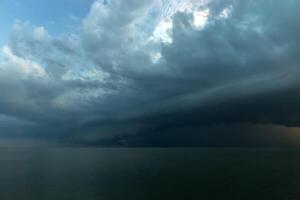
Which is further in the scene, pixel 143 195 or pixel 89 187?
pixel 89 187

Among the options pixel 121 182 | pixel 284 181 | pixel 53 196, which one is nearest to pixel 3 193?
pixel 53 196

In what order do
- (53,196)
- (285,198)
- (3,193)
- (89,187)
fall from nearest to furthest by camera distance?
(285,198), (53,196), (3,193), (89,187)

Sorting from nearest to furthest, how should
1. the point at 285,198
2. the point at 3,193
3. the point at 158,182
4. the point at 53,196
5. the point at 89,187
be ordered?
1. the point at 285,198
2. the point at 53,196
3. the point at 3,193
4. the point at 89,187
5. the point at 158,182

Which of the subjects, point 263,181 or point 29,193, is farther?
point 263,181

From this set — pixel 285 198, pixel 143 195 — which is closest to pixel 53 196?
pixel 143 195

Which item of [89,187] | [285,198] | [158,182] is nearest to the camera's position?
[285,198]

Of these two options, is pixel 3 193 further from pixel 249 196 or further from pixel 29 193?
pixel 249 196

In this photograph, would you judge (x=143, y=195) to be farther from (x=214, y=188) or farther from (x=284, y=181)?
(x=284, y=181)

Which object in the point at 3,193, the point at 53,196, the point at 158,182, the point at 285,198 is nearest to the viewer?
the point at 285,198
